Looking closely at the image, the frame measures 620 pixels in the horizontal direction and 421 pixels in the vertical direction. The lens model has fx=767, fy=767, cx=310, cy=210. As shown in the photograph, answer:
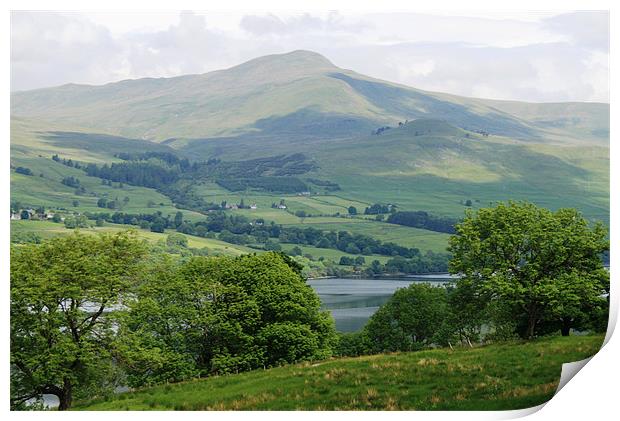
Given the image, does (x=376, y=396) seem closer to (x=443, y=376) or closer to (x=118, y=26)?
(x=443, y=376)

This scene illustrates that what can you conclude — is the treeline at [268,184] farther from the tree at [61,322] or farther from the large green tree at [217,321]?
the tree at [61,322]

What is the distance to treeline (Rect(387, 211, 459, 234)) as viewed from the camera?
415 ft

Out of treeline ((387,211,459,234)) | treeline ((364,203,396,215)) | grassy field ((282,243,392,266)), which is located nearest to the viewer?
grassy field ((282,243,392,266))

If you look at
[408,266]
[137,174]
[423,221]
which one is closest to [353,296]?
[408,266]

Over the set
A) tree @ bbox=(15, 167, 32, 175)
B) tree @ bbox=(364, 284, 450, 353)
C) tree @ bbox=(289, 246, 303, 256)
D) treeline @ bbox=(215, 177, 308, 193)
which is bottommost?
tree @ bbox=(289, 246, 303, 256)

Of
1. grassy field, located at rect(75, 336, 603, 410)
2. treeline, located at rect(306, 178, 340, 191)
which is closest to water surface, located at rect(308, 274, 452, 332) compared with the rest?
grassy field, located at rect(75, 336, 603, 410)

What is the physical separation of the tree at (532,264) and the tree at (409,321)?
13529 mm

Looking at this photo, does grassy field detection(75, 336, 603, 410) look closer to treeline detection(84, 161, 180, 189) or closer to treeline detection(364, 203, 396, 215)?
treeline detection(364, 203, 396, 215)

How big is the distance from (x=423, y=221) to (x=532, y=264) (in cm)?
10997

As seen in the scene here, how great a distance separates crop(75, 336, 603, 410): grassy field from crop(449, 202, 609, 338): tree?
3.48 metres

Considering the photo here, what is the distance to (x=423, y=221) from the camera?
130000 millimetres

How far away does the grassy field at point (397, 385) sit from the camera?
1380cm

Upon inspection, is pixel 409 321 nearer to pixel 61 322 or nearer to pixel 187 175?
Result: pixel 61 322

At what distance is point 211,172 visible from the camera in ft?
629
